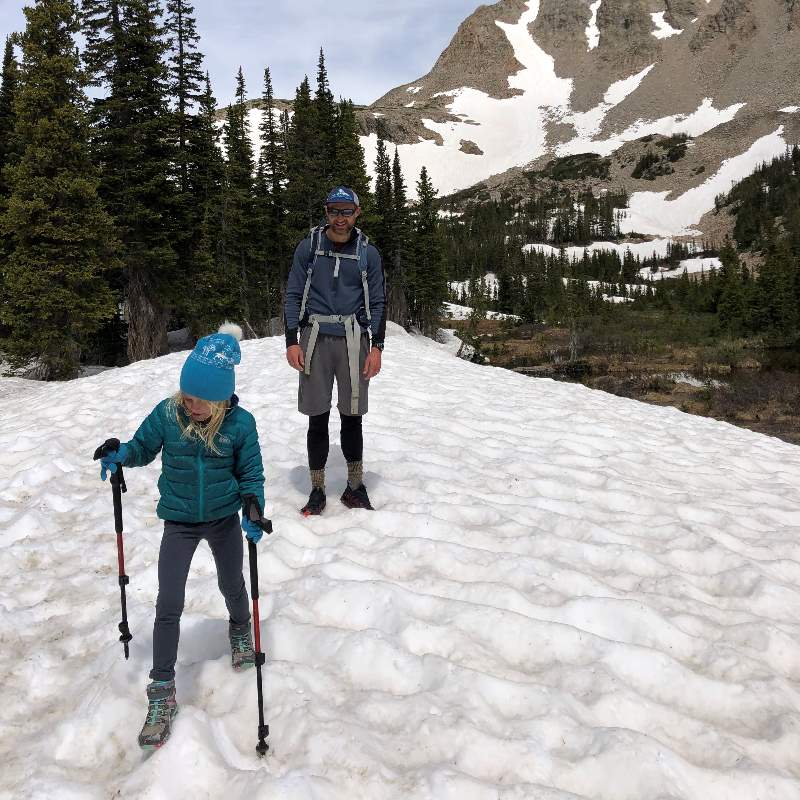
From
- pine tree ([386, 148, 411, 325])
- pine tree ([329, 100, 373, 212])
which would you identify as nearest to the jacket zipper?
pine tree ([329, 100, 373, 212])

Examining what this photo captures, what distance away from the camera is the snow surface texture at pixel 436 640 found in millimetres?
2539

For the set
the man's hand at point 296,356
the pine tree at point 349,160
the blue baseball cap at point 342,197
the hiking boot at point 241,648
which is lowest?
the hiking boot at point 241,648

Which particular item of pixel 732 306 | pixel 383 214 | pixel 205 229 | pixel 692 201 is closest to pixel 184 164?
pixel 205 229

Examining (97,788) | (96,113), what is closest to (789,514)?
(97,788)

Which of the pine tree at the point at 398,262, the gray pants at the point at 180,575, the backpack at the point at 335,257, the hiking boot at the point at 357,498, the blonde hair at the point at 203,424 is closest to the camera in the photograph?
the gray pants at the point at 180,575

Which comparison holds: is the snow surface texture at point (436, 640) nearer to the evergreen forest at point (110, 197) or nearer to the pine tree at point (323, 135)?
the evergreen forest at point (110, 197)

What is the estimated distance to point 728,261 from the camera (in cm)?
9262

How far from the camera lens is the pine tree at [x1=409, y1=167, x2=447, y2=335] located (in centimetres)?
4802

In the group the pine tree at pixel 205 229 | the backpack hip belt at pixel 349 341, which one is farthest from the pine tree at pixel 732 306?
the backpack hip belt at pixel 349 341

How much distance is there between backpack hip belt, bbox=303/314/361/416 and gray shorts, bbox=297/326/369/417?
32 mm

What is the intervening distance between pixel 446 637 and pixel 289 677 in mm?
972

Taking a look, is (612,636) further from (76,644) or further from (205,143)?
(205,143)

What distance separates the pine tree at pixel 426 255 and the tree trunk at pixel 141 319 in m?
26.2

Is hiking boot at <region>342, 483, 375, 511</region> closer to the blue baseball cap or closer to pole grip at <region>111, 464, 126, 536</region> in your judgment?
pole grip at <region>111, 464, 126, 536</region>
